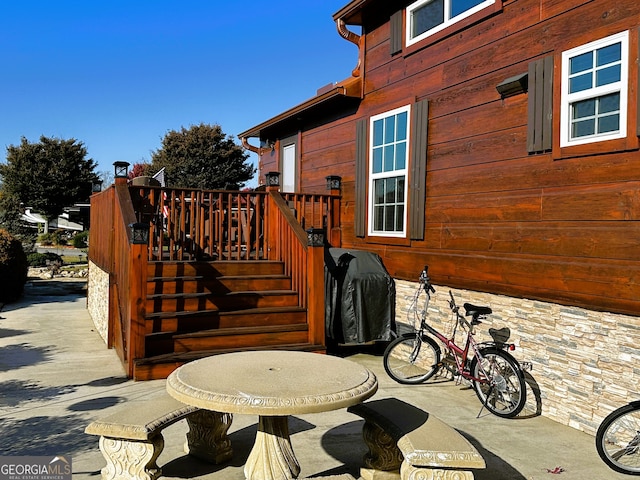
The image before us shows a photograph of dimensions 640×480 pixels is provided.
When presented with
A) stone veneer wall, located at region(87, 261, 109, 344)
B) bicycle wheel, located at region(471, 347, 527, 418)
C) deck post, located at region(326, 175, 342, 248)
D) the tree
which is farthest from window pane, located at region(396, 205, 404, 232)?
the tree

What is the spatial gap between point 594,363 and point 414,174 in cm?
308

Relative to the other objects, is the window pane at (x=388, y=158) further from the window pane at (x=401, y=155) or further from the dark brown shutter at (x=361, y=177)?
the dark brown shutter at (x=361, y=177)

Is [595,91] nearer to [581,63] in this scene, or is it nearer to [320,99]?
[581,63]

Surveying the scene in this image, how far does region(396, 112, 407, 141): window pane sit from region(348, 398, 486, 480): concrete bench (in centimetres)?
412

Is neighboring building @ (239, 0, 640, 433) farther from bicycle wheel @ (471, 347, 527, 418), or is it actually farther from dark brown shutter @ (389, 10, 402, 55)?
bicycle wheel @ (471, 347, 527, 418)

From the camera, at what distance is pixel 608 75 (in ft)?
13.7

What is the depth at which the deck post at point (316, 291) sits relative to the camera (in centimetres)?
633

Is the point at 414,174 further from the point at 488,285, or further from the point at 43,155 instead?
the point at 43,155

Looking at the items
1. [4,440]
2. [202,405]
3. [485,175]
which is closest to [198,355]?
[4,440]

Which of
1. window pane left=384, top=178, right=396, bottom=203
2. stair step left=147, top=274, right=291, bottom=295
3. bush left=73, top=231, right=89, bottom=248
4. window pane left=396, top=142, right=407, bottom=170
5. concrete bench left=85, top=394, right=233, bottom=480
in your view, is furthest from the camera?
bush left=73, top=231, right=89, bottom=248

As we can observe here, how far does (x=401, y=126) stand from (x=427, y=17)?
1.37 m

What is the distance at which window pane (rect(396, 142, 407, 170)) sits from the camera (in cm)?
670

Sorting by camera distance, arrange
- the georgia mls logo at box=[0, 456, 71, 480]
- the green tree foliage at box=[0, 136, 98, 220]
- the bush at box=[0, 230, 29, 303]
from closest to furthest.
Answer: the georgia mls logo at box=[0, 456, 71, 480] < the bush at box=[0, 230, 29, 303] < the green tree foliage at box=[0, 136, 98, 220]

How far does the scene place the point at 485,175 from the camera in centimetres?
541
